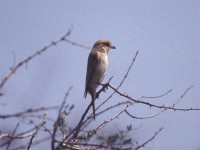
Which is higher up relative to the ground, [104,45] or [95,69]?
[104,45]

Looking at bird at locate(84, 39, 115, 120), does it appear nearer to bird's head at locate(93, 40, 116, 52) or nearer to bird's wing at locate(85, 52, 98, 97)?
bird's wing at locate(85, 52, 98, 97)

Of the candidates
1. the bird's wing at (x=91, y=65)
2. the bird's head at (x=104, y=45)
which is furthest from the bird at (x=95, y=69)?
the bird's head at (x=104, y=45)

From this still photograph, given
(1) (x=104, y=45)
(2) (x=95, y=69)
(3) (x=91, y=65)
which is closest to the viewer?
(2) (x=95, y=69)

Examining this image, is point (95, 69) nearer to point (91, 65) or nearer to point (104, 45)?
point (91, 65)

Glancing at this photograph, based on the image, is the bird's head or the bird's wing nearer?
the bird's wing

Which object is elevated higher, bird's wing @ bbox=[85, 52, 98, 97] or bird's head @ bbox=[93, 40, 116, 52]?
bird's head @ bbox=[93, 40, 116, 52]

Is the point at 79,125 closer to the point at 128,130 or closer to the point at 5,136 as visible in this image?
the point at 5,136

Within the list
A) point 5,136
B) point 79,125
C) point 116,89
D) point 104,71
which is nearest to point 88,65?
point 104,71

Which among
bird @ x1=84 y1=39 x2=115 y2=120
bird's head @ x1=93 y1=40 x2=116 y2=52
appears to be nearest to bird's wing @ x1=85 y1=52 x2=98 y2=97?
bird @ x1=84 y1=39 x2=115 y2=120

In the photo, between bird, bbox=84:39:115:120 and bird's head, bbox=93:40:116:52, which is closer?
bird, bbox=84:39:115:120

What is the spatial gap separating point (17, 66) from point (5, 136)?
39 cm

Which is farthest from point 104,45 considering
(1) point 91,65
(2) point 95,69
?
(2) point 95,69

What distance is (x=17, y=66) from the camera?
1.78 meters

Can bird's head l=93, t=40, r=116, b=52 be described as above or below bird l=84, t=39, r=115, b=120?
above
